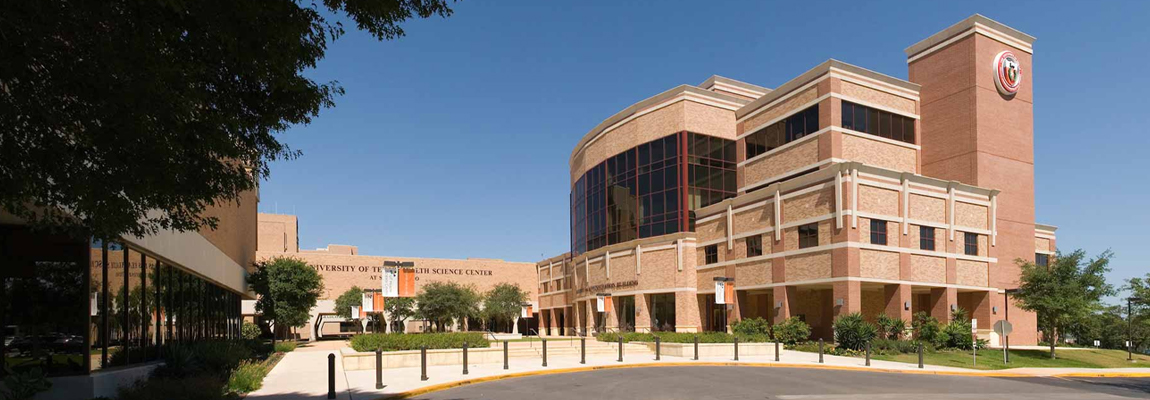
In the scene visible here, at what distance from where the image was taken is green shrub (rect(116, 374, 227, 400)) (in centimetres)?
1395

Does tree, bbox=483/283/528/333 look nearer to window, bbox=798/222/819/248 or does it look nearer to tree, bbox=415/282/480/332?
tree, bbox=415/282/480/332

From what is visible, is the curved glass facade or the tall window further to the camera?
the curved glass facade

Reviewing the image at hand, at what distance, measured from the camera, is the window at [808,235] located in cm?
3859

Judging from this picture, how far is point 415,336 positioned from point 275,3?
804 inches

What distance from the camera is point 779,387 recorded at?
18.1 metres

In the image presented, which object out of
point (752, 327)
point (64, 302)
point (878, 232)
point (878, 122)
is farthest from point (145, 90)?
point (878, 122)

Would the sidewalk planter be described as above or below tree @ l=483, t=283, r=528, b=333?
above

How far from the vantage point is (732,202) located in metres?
45.2

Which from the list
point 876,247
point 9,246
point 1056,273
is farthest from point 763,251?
point 9,246

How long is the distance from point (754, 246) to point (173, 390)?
114ft

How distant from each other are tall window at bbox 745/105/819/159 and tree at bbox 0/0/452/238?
36.5m

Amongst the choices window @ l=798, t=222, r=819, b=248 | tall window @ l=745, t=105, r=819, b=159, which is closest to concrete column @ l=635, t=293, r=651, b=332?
tall window @ l=745, t=105, r=819, b=159

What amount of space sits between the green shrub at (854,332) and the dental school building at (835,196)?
2334 mm

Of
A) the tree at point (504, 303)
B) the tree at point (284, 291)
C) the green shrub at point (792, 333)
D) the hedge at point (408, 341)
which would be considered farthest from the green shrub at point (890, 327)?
the tree at point (504, 303)
